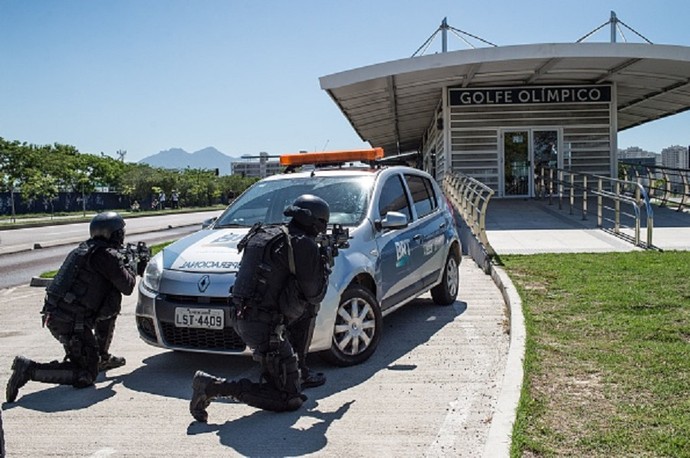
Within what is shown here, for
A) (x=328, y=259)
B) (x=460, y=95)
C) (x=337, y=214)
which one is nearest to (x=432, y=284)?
(x=337, y=214)

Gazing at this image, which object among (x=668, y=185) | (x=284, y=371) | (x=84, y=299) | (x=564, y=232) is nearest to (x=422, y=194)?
(x=284, y=371)

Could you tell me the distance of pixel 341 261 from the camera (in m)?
5.41

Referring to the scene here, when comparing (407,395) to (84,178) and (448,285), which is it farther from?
(84,178)

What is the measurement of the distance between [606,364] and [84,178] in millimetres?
50914

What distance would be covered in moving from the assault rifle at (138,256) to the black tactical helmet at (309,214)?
5.33 feet

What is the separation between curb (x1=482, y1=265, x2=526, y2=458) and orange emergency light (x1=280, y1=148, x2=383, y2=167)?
7.04 ft

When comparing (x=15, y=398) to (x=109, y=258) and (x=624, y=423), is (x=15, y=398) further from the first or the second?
(x=624, y=423)

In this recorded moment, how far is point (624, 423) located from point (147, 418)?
2.90m

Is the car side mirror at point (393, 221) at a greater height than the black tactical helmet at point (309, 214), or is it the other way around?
the black tactical helmet at point (309, 214)

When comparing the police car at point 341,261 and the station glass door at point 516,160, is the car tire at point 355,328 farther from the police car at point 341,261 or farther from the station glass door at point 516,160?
the station glass door at point 516,160

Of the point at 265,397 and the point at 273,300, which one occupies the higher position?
the point at 273,300

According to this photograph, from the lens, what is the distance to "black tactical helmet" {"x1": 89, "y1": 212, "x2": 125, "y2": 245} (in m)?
5.16

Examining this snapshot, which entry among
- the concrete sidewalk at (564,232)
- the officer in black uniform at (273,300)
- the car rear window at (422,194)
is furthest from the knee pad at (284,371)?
the concrete sidewalk at (564,232)

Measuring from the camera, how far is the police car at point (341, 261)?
16.9 feet
